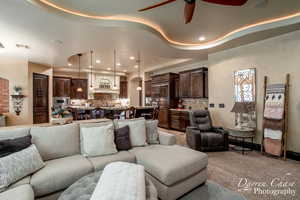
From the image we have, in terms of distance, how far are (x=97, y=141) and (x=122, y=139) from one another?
0.42m

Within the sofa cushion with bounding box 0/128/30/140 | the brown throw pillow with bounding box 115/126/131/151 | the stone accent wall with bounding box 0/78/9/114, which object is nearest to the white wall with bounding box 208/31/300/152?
the brown throw pillow with bounding box 115/126/131/151

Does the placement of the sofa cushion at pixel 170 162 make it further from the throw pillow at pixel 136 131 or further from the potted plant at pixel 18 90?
the potted plant at pixel 18 90

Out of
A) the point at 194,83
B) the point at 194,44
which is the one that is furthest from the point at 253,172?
the point at 194,83

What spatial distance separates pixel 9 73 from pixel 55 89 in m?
2.61

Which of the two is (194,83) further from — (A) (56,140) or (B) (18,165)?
(B) (18,165)

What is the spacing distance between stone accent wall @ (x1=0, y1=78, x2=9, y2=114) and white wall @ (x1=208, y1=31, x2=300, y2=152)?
7020mm

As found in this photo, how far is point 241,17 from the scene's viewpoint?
9.73ft

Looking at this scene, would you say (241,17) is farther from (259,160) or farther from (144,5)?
(259,160)

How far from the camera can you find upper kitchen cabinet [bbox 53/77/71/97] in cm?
771

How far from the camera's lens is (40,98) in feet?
20.0

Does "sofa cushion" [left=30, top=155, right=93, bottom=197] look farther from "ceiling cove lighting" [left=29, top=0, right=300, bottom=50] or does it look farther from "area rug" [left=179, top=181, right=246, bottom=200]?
"ceiling cove lighting" [left=29, top=0, right=300, bottom=50]

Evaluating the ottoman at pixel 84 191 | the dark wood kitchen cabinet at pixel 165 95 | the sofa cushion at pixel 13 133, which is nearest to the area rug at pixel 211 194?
the ottoman at pixel 84 191

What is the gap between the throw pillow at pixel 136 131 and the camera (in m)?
2.61

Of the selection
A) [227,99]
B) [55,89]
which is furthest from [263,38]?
[55,89]
